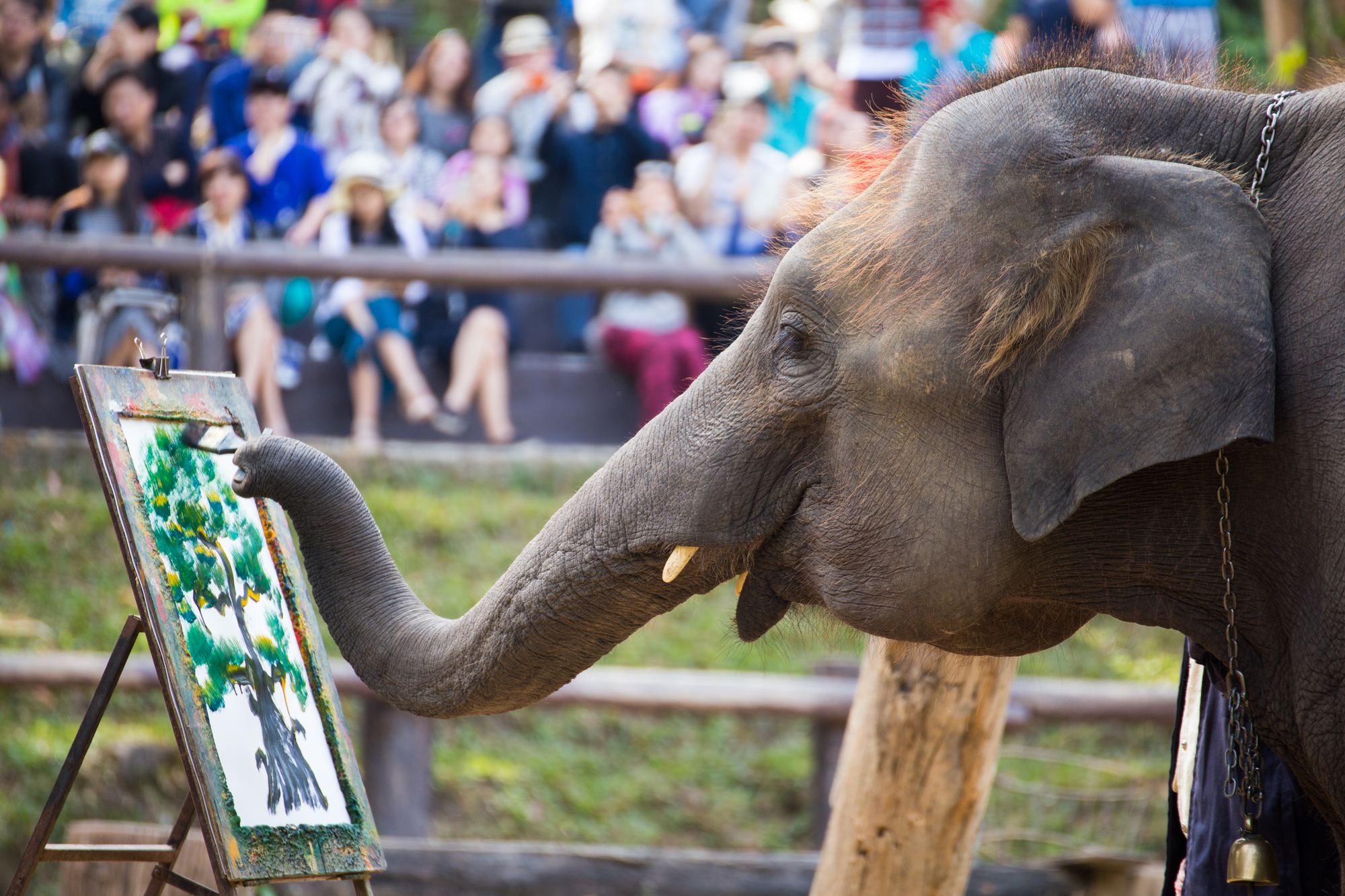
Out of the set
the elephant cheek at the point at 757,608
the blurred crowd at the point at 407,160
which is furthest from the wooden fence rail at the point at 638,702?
the elephant cheek at the point at 757,608

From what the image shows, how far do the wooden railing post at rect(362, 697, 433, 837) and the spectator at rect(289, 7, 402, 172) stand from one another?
3.42m

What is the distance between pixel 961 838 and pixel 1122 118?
5.76ft

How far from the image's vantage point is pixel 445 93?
702 cm

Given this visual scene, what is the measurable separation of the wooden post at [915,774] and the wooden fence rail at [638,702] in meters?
1.35

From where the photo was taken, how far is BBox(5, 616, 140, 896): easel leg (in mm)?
1994

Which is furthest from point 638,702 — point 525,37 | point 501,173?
point 525,37

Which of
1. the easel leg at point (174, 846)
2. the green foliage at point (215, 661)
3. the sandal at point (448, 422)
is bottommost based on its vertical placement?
the easel leg at point (174, 846)

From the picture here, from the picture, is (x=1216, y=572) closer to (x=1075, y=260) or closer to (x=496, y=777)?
(x=1075, y=260)

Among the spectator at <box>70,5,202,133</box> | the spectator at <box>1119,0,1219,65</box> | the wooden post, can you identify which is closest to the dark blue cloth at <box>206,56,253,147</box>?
the spectator at <box>70,5,202,133</box>

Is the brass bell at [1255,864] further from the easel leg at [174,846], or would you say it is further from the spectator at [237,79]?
the spectator at [237,79]

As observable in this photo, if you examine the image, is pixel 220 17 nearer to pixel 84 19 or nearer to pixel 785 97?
pixel 84 19

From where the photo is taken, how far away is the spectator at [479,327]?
20.3ft

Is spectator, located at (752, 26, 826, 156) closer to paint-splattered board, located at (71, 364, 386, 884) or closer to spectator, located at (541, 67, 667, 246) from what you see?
spectator, located at (541, 67, 667, 246)

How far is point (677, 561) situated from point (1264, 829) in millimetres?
999
